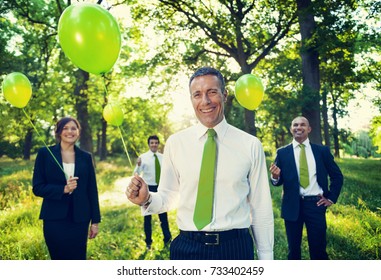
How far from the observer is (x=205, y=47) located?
1102cm

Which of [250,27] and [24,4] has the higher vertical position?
[24,4]

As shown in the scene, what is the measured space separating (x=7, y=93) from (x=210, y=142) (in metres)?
2.75

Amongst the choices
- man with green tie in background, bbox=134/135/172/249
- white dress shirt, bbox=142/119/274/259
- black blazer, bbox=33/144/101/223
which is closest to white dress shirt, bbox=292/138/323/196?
white dress shirt, bbox=142/119/274/259

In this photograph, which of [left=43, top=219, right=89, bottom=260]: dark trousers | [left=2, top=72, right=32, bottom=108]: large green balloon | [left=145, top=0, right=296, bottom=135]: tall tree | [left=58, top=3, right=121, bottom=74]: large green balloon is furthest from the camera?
[left=145, top=0, right=296, bottom=135]: tall tree

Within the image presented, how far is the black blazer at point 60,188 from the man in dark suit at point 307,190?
6.63 ft

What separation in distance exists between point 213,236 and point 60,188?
1.76m

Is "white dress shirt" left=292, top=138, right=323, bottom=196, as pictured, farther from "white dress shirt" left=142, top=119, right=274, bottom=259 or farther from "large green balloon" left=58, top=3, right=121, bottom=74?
"large green balloon" left=58, top=3, right=121, bottom=74

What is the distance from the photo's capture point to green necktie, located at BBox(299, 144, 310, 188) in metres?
3.72

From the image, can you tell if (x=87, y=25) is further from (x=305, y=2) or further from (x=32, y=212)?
(x=305, y=2)

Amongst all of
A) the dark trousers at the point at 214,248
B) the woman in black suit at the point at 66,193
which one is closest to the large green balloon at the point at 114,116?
the woman in black suit at the point at 66,193

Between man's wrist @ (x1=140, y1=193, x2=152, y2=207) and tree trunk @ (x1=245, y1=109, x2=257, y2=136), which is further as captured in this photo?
tree trunk @ (x1=245, y1=109, x2=257, y2=136)

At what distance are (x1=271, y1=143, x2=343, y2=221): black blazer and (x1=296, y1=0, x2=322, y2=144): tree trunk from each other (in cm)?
391

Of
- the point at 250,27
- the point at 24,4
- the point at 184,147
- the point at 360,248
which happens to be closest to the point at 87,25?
the point at 184,147
